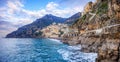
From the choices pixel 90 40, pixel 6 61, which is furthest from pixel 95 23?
pixel 6 61

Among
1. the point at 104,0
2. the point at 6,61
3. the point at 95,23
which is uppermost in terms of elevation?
the point at 104,0

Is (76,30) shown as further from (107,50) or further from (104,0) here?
(107,50)

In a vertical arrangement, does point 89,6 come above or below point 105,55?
above

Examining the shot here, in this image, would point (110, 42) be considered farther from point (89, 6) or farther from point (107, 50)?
point (89, 6)

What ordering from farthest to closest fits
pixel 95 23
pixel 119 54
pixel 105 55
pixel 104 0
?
pixel 104 0, pixel 95 23, pixel 105 55, pixel 119 54

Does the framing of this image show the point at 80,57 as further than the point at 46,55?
No

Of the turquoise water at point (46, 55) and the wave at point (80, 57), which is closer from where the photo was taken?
the wave at point (80, 57)

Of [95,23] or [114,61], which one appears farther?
[95,23]

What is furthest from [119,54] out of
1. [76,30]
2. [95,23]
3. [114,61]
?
[76,30]

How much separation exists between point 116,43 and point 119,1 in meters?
17.8

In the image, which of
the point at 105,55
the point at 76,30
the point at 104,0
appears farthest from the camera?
the point at 76,30

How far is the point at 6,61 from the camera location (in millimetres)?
48531

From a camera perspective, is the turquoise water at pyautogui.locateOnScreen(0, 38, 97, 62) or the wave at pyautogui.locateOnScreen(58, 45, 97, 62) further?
the turquoise water at pyautogui.locateOnScreen(0, 38, 97, 62)

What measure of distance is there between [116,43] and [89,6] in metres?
103
